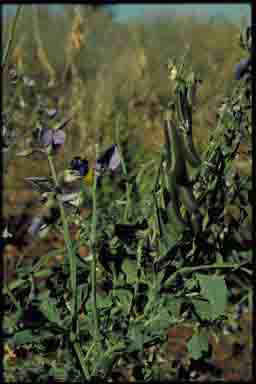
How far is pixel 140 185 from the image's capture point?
1.32 m

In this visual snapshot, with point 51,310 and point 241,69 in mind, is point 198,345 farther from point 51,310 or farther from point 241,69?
point 241,69

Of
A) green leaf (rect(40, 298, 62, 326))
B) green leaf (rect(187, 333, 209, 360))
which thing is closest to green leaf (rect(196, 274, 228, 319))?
green leaf (rect(187, 333, 209, 360))

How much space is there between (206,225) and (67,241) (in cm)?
31

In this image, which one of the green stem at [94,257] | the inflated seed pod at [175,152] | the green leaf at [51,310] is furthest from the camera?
the green leaf at [51,310]

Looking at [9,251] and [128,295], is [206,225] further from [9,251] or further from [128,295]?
[9,251]

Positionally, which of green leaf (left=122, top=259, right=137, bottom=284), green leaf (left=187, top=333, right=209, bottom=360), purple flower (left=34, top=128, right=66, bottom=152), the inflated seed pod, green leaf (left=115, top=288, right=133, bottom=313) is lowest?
green leaf (left=187, top=333, right=209, bottom=360)

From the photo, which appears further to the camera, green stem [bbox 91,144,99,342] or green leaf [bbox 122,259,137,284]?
green leaf [bbox 122,259,137,284]

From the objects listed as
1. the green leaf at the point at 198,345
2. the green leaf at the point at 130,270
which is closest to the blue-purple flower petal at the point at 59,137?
the green leaf at the point at 130,270

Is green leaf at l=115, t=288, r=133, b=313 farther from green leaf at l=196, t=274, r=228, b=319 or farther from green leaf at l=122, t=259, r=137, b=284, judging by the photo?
green leaf at l=196, t=274, r=228, b=319

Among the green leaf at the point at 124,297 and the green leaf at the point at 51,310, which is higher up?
the green leaf at the point at 124,297

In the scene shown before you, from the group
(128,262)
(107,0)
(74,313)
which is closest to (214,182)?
(128,262)

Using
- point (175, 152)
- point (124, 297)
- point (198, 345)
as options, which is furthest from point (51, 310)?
point (175, 152)

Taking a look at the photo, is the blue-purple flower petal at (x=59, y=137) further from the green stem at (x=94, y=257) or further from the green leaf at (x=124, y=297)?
the green leaf at (x=124, y=297)

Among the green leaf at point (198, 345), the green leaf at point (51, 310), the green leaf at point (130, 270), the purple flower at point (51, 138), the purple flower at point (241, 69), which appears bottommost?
the green leaf at point (198, 345)
